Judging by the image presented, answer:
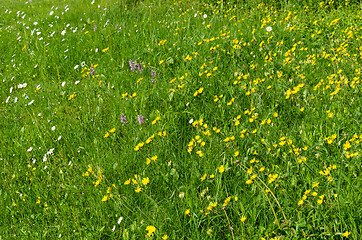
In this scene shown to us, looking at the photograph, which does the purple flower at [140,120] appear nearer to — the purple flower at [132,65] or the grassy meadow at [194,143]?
the grassy meadow at [194,143]

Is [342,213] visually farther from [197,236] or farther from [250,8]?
[250,8]

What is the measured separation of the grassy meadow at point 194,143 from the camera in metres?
1.71

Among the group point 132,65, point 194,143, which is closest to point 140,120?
point 194,143

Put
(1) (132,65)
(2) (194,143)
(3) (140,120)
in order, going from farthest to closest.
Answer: (1) (132,65), (3) (140,120), (2) (194,143)

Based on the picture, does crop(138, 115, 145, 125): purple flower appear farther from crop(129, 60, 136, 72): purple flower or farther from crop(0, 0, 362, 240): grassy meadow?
crop(129, 60, 136, 72): purple flower

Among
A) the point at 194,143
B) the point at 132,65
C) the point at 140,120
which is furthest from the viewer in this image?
the point at 132,65

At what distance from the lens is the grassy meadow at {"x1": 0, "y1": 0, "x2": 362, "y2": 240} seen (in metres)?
1.71

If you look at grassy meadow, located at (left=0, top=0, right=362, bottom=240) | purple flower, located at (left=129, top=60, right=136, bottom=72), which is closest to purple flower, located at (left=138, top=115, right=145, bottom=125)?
grassy meadow, located at (left=0, top=0, right=362, bottom=240)

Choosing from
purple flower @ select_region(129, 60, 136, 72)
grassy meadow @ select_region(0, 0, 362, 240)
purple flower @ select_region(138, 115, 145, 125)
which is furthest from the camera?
purple flower @ select_region(129, 60, 136, 72)

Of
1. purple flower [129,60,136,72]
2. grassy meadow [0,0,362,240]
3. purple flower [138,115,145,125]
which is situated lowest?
grassy meadow [0,0,362,240]

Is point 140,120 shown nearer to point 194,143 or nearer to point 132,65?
point 194,143

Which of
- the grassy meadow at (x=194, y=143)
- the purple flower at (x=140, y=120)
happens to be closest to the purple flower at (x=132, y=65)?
the grassy meadow at (x=194, y=143)

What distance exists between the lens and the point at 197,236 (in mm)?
1637

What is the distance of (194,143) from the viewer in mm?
2195
